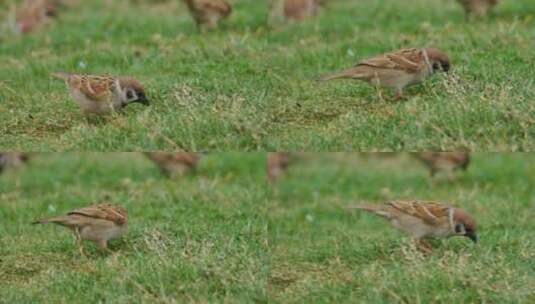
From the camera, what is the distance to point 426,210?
9766 mm

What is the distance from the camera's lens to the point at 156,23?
12.0 meters

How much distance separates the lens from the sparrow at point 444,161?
1135 centimetres

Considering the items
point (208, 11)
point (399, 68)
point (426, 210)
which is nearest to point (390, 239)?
point (426, 210)

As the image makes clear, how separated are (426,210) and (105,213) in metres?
2.34

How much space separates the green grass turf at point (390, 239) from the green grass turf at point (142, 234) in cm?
30

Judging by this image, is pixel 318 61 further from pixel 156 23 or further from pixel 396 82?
pixel 156 23

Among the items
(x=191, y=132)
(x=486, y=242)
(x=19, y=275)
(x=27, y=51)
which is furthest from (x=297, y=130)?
(x=27, y=51)

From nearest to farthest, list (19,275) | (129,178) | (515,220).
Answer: (19,275), (515,220), (129,178)

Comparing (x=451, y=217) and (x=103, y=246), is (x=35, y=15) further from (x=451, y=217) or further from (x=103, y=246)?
(x=451, y=217)

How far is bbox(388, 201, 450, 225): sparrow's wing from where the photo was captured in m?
9.72

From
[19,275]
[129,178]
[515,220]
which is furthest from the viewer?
[129,178]

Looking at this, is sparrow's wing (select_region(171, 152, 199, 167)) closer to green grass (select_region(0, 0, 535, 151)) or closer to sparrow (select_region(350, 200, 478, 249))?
green grass (select_region(0, 0, 535, 151))

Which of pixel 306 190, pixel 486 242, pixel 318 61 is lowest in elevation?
pixel 306 190

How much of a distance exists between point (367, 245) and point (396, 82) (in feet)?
4.03
